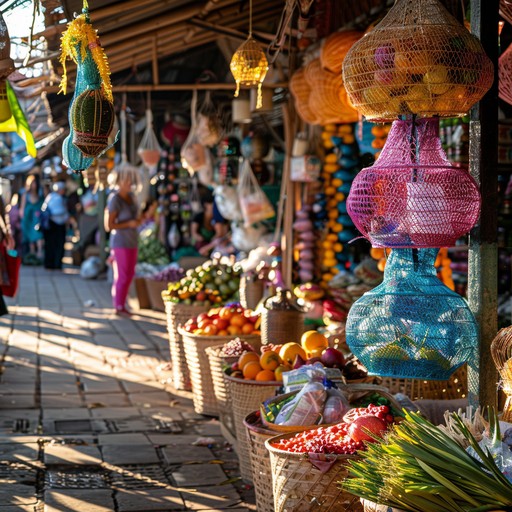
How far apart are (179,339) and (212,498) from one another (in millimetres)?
2752

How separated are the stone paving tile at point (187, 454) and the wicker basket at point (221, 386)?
0.22 metres

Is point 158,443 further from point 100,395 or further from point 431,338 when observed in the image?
point 431,338

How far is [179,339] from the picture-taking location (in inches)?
296

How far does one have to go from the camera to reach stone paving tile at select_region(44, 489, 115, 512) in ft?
15.2

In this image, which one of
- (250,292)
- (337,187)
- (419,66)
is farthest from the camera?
(337,187)

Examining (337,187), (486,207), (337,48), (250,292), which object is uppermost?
(337,48)

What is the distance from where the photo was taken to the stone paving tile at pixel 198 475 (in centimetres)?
512

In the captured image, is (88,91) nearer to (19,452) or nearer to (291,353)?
(291,353)

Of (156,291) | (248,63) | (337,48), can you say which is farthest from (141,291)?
(248,63)

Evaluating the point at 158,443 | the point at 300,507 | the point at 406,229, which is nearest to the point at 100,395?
the point at 158,443

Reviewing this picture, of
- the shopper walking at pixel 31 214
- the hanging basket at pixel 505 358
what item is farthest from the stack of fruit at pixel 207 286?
the shopper walking at pixel 31 214

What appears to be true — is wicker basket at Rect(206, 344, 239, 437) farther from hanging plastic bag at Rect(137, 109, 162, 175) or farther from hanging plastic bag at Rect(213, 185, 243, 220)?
hanging plastic bag at Rect(137, 109, 162, 175)

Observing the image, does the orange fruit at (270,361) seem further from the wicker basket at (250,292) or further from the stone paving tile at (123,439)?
the wicker basket at (250,292)

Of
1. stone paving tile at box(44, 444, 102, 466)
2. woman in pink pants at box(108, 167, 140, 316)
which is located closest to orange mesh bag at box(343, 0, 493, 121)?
stone paving tile at box(44, 444, 102, 466)
